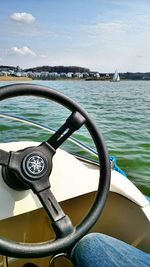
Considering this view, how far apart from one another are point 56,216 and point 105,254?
0.71 ft

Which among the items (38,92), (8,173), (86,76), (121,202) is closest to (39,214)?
(121,202)

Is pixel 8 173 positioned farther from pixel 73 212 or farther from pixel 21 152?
pixel 73 212

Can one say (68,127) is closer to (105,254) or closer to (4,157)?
(4,157)

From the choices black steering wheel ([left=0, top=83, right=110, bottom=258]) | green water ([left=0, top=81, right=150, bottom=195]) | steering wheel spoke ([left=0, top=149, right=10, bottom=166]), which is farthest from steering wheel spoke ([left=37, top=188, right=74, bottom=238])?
green water ([left=0, top=81, right=150, bottom=195])

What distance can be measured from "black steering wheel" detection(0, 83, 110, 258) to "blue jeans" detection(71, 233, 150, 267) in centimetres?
11

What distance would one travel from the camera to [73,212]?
167 cm

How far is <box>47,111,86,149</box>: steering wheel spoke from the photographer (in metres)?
1.14

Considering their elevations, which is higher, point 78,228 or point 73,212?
point 78,228

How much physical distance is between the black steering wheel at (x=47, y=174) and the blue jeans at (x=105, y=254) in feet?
0.36

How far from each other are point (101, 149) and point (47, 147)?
17 centimetres

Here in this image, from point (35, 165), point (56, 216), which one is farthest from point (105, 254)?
point (35, 165)

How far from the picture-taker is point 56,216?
3.52 ft

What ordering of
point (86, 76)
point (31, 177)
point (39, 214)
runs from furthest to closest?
point (86, 76), point (39, 214), point (31, 177)

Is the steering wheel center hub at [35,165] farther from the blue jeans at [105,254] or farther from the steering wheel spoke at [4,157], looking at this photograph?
the blue jeans at [105,254]
